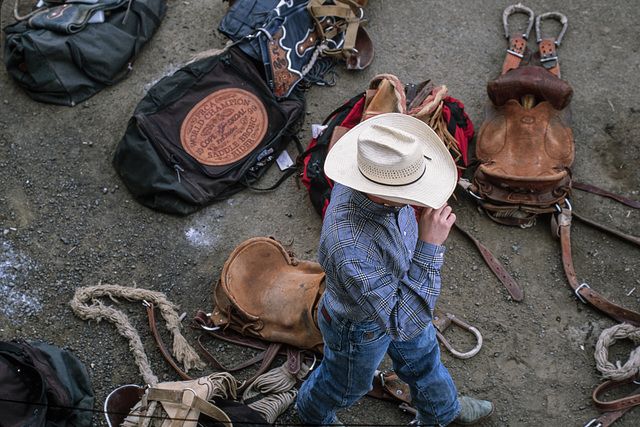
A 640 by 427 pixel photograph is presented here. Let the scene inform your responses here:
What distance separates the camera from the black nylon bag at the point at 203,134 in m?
3.81

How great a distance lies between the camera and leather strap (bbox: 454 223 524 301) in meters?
3.53

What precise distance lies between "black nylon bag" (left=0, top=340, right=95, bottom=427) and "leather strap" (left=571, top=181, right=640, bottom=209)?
11.6ft

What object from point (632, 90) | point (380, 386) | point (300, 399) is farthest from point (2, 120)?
point (632, 90)

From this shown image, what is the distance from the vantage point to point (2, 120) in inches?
166

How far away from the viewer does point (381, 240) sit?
2115mm

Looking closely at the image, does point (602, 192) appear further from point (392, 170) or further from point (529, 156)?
point (392, 170)

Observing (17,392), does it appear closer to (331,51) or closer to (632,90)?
(331,51)

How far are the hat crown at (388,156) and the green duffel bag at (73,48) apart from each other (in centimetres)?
313

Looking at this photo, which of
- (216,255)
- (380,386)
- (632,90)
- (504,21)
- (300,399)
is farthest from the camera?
(504,21)

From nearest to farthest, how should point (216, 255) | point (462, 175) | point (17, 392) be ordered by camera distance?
point (17, 392)
point (216, 255)
point (462, 175)

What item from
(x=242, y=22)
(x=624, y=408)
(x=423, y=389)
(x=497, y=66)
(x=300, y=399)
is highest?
(x=242, y=22)

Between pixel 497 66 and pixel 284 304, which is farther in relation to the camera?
pixel 497 66

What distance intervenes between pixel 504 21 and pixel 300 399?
3.81 metres

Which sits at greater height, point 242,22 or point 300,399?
point 242,22
